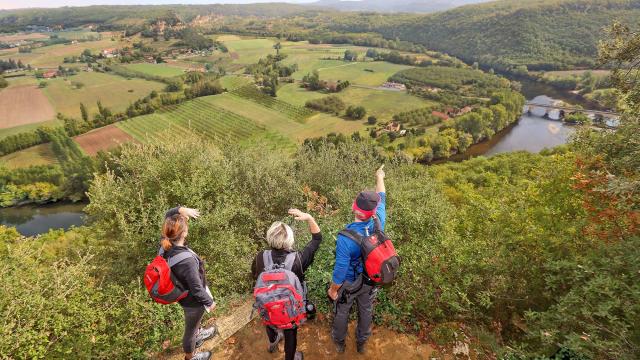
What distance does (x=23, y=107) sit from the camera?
9744 cm

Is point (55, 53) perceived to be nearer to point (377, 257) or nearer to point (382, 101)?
point (382, 101)

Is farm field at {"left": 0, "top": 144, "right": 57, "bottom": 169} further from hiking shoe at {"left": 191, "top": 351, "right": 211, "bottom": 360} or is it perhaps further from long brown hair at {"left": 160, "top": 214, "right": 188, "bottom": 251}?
long brown hair at {"left": 160, "top": 214, "right": 188, "bottom": 251}

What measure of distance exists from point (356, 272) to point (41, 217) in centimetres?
7285

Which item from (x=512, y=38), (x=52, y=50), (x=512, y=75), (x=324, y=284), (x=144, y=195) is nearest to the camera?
(x=324, y=284)

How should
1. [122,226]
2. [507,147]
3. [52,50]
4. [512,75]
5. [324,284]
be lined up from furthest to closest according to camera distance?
[52,50], [512,75], [507,147], [122,226], [324,284]

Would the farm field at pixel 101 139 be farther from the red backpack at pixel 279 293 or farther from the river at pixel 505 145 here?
the red backpack at pixel 279 293

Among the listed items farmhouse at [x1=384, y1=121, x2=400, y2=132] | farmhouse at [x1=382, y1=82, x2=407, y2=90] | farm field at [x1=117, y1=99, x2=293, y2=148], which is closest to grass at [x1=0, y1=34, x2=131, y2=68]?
farm field at [x1=117, y1=99, x2=293, y2=148]

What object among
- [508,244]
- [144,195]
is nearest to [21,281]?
[144,195]

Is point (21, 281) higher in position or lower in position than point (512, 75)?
higher

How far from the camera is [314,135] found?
81562 mm

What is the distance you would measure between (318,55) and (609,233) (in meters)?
171

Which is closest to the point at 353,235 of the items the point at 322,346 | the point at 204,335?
the point at 322,346

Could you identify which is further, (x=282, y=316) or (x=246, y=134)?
(x=246, y=134)

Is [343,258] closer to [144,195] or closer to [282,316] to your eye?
[282,316]
